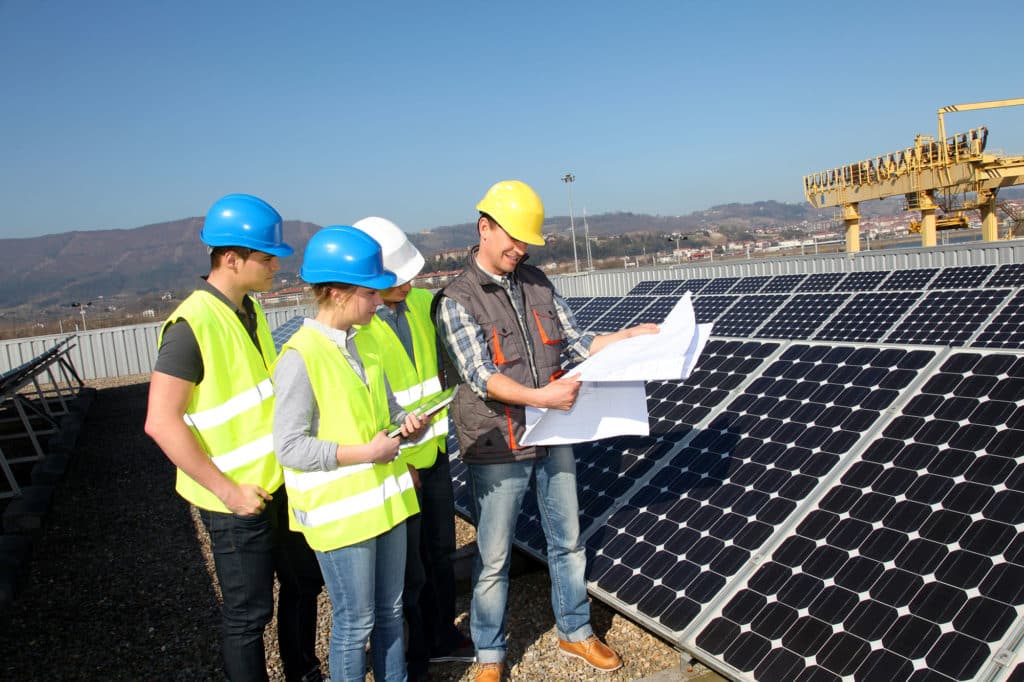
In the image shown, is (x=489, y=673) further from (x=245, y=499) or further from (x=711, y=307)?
(x=711, y=307)

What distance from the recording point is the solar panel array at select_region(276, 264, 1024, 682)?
314 centimetres

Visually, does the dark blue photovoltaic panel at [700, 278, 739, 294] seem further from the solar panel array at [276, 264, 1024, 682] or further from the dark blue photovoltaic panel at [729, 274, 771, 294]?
the solar panel array at [276, 264, 1024, 682]

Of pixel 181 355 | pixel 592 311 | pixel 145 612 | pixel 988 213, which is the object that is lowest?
pixel 145 612

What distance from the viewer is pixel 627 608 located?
13.5 feet

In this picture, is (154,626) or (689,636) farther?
(154,626)

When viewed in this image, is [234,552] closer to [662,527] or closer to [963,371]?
[662,527]

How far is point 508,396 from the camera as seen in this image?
3.58 metres

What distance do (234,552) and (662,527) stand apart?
2485 millimetres

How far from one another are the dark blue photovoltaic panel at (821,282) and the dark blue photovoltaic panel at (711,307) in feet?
11.9

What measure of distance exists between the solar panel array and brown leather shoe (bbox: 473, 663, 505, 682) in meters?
0.72

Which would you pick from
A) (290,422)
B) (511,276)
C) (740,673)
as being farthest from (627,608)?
(290,422)

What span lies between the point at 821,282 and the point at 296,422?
1465 cm

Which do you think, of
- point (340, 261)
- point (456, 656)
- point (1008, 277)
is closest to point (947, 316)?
point (1008, 277)

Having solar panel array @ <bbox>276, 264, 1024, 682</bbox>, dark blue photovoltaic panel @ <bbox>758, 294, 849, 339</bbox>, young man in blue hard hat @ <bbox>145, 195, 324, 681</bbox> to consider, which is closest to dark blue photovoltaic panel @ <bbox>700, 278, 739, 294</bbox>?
dark blue photovoltaic panel @ <bbox>758, 294, 849, 339</bbox>
